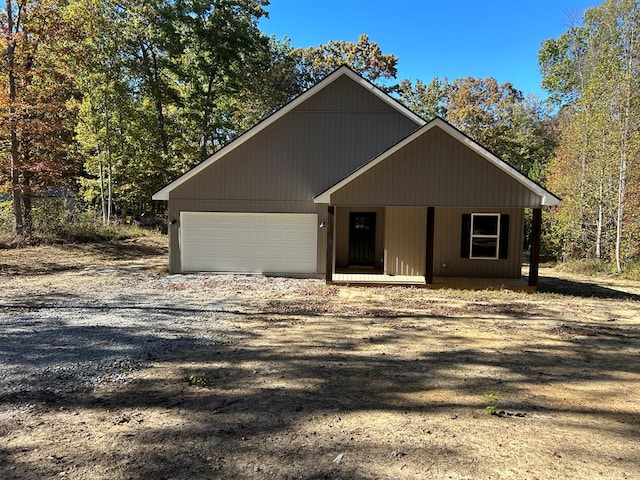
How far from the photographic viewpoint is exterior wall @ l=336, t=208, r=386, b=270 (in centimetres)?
1459

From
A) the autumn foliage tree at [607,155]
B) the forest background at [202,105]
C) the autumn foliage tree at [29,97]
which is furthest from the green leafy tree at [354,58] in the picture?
the autumn foliage tree at [29,97]

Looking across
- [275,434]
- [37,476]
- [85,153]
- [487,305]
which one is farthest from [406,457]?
[85,153]

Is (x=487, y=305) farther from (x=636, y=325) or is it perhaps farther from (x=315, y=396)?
(x=315, y=396)

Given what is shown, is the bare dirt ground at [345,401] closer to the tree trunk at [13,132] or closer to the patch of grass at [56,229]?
the patch of grass at [56,229]

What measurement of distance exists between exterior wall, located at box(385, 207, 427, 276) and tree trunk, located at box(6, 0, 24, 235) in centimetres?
1466

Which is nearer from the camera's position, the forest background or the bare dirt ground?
the bare dirt ground

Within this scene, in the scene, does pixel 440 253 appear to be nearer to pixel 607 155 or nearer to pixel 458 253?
pixel 458 253

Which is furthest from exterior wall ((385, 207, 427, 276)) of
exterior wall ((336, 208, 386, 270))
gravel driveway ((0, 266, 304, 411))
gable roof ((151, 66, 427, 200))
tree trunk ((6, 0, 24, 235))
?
tree trunk ((6, 0, 24, 235))

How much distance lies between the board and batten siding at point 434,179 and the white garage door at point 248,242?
2614 mm

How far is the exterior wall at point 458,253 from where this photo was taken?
512 inches

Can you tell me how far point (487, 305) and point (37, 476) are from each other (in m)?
8.86

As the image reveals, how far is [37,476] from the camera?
2900 mm

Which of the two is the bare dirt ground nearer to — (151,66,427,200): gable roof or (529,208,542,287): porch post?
(529,208,542,287): porch post

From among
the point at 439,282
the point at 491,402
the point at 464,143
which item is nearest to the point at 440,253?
the point at 439,282
